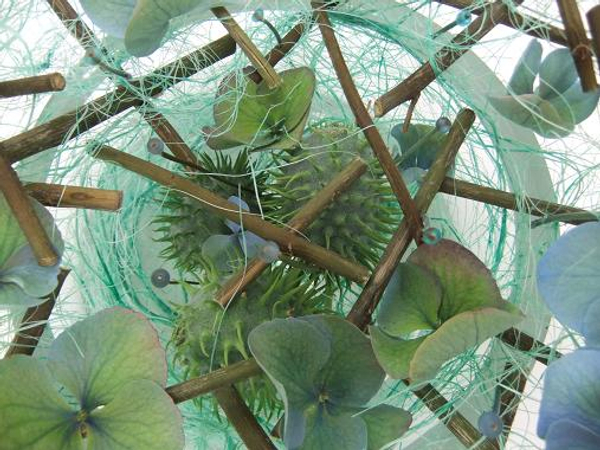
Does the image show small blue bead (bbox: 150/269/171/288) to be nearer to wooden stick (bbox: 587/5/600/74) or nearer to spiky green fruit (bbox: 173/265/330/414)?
spiky green fruit (bbox: 173/265/330/414)

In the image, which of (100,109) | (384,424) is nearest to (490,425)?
(384,424)

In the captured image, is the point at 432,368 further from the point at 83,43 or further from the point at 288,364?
the point at 83,43

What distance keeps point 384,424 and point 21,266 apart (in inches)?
3.3

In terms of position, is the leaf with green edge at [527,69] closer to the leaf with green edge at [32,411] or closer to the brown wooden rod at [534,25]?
the brown wooden rod at [534,25]

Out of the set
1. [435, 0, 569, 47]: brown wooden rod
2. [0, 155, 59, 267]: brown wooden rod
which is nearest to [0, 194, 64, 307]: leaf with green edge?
[0, 155, 59, 267]: brown wooden rod

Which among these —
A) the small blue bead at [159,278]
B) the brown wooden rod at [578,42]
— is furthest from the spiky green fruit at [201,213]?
the brown wooden rod at [578,42]

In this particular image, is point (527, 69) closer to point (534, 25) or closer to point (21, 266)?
point (534, 25)

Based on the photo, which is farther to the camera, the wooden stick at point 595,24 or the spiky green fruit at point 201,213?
the spiky green fruit at point 201,213

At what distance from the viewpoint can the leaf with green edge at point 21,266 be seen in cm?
17

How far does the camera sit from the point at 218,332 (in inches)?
7.3

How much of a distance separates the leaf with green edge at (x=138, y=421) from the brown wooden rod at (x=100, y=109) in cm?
6

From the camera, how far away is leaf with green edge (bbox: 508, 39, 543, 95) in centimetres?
17

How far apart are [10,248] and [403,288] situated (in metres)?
0.08

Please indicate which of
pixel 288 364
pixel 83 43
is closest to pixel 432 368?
pixel 288 364
